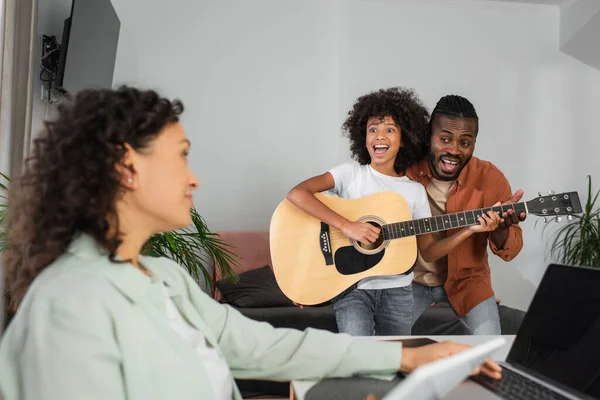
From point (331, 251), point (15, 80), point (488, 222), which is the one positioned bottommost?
point (331, 251)

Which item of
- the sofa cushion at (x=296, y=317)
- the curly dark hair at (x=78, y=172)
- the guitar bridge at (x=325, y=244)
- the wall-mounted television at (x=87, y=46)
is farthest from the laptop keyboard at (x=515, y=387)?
the wall-mounted television at (x=87, y=46)

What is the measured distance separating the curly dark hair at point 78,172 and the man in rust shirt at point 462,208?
65.1 inches

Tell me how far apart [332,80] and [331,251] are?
2.29 meters

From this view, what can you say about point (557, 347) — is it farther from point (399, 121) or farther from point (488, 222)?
point (399, 121)

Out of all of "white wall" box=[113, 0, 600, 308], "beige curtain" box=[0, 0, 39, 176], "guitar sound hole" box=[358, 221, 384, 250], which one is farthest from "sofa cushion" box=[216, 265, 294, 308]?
"beige curtain" box=[0, 0, 39, 176]

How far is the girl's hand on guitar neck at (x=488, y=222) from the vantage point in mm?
2217

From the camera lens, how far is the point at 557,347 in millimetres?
1057

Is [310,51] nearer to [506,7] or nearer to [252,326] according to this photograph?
[506,7]

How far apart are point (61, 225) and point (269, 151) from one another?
3.50 meters

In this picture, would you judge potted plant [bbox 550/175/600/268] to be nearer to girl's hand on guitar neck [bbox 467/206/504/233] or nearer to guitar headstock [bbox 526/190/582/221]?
guitar headstock [bbox 526/190/582/221]

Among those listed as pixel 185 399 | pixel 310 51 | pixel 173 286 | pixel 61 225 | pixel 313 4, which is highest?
pixel 313 4

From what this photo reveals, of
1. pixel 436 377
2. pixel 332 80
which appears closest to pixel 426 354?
pixel 436 377

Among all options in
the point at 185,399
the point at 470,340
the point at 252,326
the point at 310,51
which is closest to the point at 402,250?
the point at 470,340

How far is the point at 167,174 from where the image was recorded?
3.24 feet
